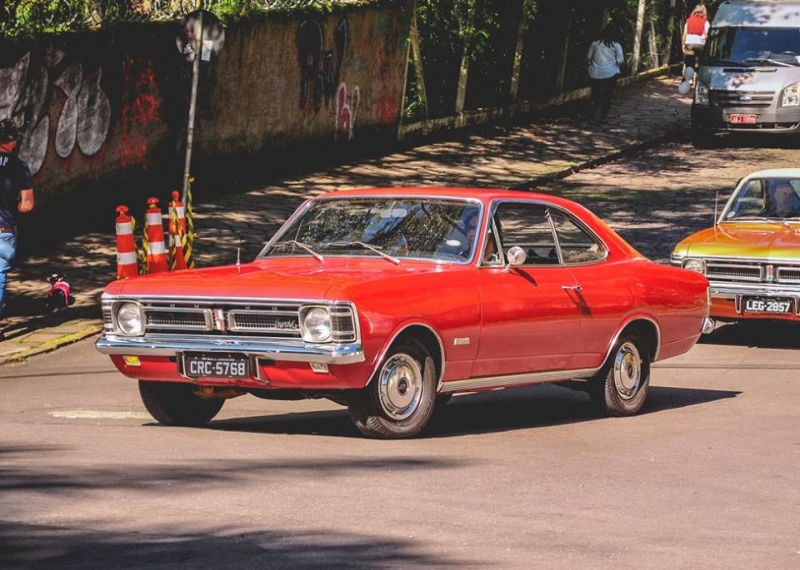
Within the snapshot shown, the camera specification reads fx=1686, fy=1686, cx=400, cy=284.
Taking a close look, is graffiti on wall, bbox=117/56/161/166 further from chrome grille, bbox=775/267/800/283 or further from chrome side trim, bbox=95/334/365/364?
chrome side trim, bbox=95/334/365/364

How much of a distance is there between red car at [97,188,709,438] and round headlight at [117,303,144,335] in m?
0.01

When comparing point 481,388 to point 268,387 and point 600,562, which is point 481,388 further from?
point 600,562

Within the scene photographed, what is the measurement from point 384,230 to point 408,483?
2.69 metres

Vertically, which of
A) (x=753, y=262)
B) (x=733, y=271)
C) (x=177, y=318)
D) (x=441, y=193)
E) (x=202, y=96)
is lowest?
(x=733, y=271)

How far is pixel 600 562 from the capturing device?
6.61m

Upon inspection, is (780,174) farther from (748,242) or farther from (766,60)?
(766,60)

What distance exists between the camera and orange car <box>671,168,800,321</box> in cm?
1513

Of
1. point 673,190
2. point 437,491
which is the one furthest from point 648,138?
point 437,491

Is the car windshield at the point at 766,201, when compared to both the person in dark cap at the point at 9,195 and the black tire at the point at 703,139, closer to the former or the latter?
the person in dark cap at the point at 9,195

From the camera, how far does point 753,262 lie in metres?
15.3

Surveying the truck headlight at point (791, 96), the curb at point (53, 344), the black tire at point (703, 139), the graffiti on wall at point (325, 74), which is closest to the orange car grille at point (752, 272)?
the curb at point (53, 344)

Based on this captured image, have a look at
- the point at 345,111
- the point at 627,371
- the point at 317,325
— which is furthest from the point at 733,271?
the point at 345,111

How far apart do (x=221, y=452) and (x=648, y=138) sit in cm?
2439

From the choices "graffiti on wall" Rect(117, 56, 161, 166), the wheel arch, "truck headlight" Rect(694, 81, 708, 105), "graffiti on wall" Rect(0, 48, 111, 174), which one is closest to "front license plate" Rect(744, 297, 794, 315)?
the wheel arch
